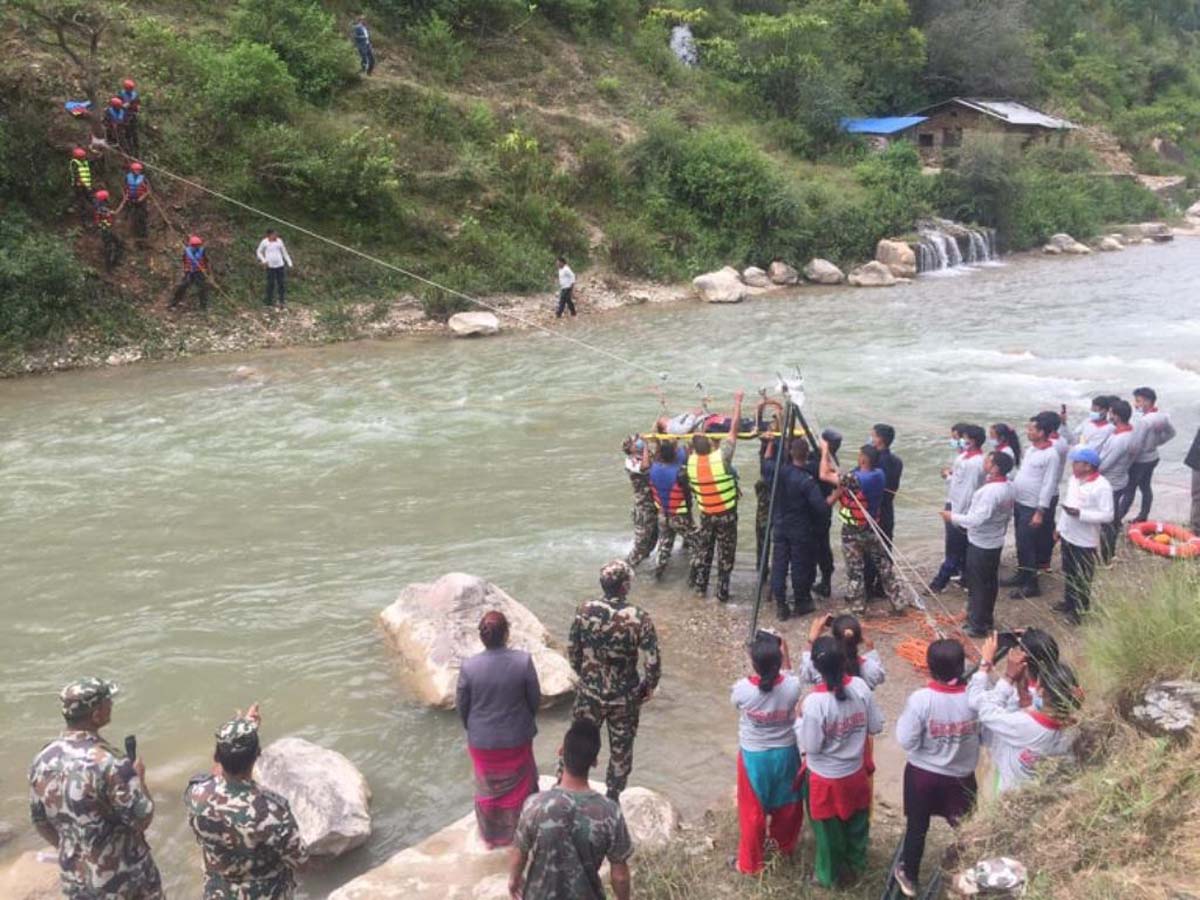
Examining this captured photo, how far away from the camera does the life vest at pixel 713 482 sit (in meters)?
8.38

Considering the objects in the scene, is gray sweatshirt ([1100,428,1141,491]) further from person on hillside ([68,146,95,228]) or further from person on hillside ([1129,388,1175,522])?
person on hillside ([68,146,95,228])

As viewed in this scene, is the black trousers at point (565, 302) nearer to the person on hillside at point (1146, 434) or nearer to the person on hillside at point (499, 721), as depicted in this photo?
the person on hillside at point (1146, 434)

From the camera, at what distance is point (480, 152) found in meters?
26.4

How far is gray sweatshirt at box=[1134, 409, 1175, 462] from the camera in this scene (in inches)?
365

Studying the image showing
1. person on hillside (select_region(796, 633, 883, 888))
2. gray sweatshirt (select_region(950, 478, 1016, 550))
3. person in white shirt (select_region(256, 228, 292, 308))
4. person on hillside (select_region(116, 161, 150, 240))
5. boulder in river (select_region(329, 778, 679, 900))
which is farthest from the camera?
person in white shirt (select_region(256, 228, 292, 308))

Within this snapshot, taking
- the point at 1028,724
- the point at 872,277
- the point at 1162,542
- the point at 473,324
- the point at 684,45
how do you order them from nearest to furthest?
the point at 1028,724, the point at 1162,542, the point at 473,324, the point at 872,277, the point at 684,45

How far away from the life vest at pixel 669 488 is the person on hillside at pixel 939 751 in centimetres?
442

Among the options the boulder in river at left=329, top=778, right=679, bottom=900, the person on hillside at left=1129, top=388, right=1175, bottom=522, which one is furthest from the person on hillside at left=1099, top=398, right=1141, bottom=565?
the boulder in river at left=329, top=778, right=679, bottom=900

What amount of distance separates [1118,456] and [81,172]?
1836 cm

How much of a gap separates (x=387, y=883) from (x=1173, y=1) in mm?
87777

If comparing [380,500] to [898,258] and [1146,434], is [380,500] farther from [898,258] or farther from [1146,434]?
[898,258]

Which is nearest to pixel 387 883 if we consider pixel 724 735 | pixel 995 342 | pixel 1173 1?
pixel 724 735

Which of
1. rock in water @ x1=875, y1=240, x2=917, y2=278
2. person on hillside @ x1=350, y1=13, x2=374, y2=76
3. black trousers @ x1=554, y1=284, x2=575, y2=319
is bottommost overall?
black trousers @ x1=554, y1=284, x2=575, y2=319

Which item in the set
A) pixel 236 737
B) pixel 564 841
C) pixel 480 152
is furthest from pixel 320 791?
pixel 480 152
